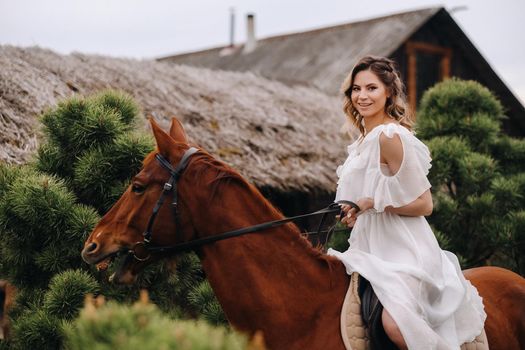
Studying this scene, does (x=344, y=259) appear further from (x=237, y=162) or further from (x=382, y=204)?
(x=237, y=162)

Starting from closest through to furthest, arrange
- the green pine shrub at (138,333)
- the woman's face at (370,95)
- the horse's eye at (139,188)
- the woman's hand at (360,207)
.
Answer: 1. the green pine shrub at (138,333)
2. the horse's eye at (139,188)
3. the woman's hand at (360,207)
4. the woman's face at (370,95)

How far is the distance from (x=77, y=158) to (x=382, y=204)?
207 centimetres

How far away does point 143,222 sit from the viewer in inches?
104

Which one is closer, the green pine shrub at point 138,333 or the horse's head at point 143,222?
the green pine shrub at point 138,333

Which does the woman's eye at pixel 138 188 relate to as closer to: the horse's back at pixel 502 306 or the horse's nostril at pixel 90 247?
the horse's nostril at pixel 90 247

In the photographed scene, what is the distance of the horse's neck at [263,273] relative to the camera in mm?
2580

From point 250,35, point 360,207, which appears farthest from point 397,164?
point 250,35

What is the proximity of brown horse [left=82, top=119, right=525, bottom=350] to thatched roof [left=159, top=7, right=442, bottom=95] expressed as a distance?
911cm

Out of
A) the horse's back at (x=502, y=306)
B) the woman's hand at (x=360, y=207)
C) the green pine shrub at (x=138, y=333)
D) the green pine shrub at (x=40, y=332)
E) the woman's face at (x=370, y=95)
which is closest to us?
the green pine shrub at (x=138, y=333)

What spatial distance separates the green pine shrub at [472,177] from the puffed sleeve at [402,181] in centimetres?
267

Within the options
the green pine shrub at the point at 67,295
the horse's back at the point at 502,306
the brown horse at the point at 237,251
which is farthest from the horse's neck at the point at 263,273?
the green pine shrub at the point at 67,295

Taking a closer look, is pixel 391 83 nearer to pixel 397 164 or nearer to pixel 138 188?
pixel 397 164

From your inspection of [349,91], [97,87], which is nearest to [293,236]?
[349,91]

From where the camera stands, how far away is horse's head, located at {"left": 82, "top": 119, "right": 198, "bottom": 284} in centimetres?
262
